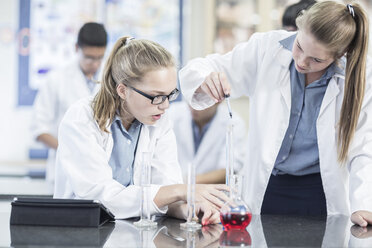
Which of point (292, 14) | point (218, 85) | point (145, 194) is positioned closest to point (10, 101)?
point (292, 14)

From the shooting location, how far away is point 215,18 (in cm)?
543

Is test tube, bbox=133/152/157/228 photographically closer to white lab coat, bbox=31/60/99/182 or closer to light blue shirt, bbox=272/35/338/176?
light blue shirt, bbox=272/35/338/176

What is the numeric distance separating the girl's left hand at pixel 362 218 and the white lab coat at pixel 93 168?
0.55 metres

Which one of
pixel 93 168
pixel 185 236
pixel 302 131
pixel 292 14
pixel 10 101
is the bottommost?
pixel 185 236

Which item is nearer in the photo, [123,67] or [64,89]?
[123,67]

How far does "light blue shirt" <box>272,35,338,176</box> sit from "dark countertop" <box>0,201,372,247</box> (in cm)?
44

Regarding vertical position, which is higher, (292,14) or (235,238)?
(292,14)

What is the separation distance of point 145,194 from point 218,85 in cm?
53

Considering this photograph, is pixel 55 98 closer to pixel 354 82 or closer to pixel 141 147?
pixel 141 147

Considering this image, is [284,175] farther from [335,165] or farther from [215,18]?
[215,18]

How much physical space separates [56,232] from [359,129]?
1103 mm

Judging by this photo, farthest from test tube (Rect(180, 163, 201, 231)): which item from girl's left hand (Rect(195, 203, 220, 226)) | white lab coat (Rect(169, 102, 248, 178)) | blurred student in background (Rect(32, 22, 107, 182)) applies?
white lab coat (Rect(169, 102, 248, 178))

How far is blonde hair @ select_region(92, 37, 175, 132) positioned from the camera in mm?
1720

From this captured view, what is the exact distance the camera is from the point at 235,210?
52.2 inches
